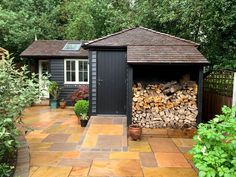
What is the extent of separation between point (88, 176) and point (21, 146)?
2.01 meters

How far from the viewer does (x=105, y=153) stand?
5.14 m

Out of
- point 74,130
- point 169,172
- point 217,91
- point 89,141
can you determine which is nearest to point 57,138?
point 74,130

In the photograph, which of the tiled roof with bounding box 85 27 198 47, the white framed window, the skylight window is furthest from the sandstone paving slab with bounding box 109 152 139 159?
the skylight window

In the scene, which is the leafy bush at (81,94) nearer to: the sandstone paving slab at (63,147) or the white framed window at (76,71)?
the white framed window at (76,71)

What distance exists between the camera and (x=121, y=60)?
7859 millimetres

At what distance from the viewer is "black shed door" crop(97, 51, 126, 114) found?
7849 millimetres

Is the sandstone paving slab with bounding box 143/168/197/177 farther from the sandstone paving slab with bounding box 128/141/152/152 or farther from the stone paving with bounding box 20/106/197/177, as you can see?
the sandstone paving slab with bounding box 128/141/152/152

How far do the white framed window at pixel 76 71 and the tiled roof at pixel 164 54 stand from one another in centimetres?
462

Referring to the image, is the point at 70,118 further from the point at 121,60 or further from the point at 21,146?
the point at 21,146

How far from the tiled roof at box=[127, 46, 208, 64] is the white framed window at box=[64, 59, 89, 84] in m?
4.62

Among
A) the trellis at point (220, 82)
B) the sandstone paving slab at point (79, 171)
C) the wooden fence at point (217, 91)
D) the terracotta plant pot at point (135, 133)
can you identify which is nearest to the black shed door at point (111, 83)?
the terracotta plant pot at point (135, 133)

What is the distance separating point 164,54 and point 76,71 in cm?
564

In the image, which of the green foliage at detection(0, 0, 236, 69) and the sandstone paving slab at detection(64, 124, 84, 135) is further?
the green foliage at detection(0, 0, 236, 69)

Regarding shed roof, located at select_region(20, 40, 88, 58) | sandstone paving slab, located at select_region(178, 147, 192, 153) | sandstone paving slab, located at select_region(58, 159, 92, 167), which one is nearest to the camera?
sandstone paving slab, located at select_region(58, 159, 92, 167)
